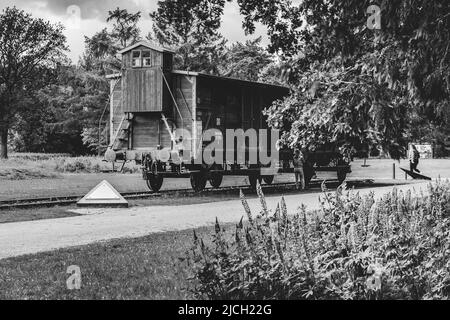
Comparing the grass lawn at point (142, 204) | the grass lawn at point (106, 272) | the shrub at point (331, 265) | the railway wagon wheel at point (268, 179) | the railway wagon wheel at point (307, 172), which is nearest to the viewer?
the shrub at point (331, 265)

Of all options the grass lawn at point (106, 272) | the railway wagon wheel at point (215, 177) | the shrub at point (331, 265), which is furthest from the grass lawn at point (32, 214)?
the shrub at point (331, 265)

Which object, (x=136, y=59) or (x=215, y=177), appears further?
(x=215, y=177)

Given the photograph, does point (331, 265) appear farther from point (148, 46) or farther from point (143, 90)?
point (148, 46)

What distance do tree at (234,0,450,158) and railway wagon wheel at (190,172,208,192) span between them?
11.2 m

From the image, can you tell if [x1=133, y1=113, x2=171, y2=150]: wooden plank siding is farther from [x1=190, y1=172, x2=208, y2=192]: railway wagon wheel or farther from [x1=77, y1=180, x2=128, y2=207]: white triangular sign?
[x1=77, y1=180, x2=128, y2=207]: white triangular sign

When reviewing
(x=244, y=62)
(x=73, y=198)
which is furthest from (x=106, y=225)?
(x=244, y=62)

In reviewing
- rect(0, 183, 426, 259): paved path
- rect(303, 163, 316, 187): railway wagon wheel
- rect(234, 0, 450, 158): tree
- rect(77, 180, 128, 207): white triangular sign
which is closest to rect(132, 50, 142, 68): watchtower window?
rect(303, 163, 316, 187): railway wagon wheel

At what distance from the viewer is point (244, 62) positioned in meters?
35.4

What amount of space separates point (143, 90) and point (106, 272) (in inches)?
564

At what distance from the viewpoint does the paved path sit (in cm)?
934

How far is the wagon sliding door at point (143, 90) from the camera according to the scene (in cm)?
1997

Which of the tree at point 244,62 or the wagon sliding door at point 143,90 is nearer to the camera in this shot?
the wagon sliding door at point 143,90

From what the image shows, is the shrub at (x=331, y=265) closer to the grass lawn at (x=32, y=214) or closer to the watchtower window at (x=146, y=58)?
the grass lawn at (x=32, y=214)

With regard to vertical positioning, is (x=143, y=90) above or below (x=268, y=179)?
above
